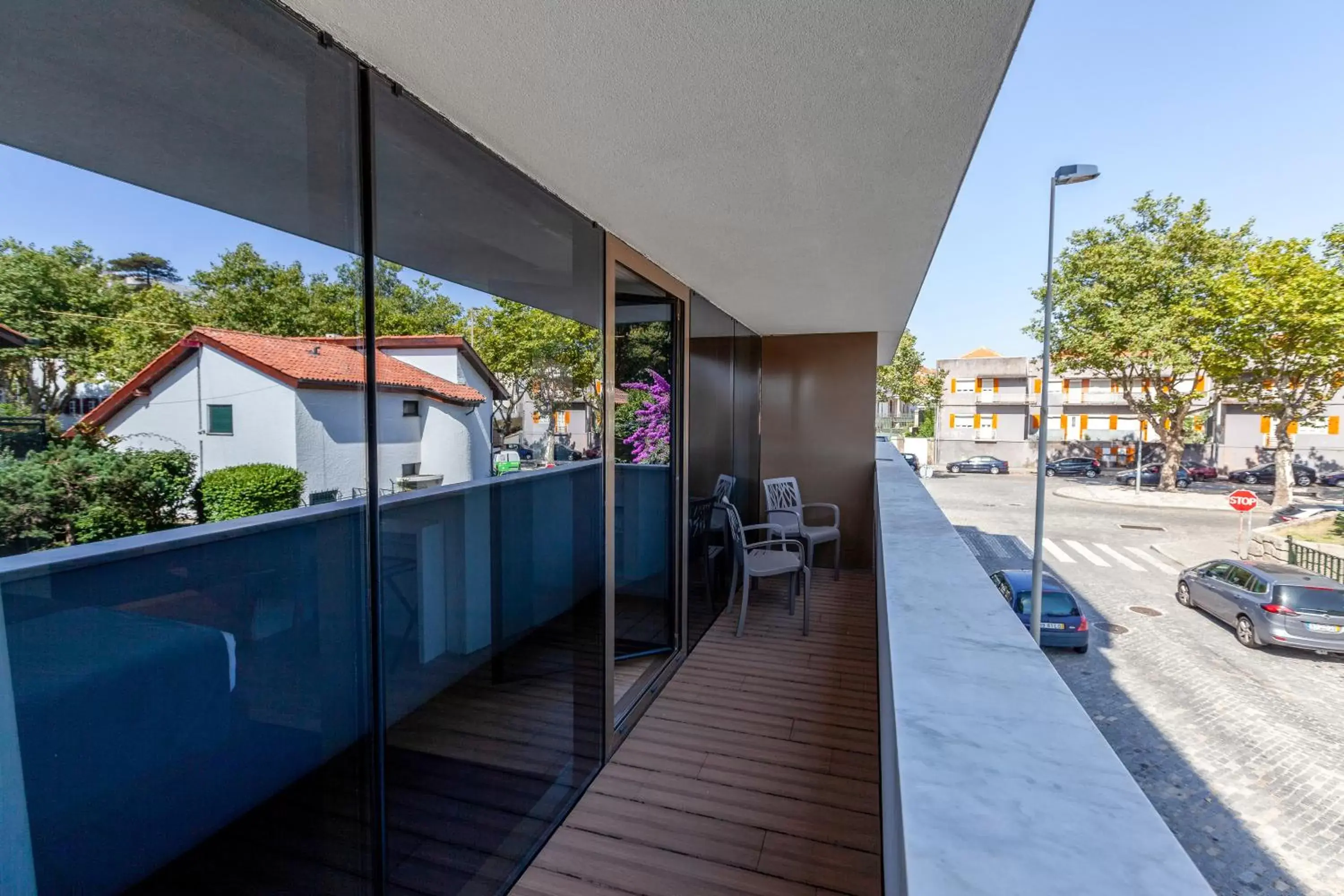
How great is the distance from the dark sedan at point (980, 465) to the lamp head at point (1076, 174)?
1985 cm

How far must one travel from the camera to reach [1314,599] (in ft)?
22.3

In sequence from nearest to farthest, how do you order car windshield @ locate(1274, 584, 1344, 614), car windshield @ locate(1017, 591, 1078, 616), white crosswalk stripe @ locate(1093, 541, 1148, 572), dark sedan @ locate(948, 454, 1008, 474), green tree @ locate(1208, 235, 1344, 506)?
car windshield @ locate(1274, 584, 1344, 614) < car windshield @ locate(1017, 591, 1078, 616) < white crosswalk stripe @ locate(1093, 541, 1148, 572) < green tree @ locate(1208, 235, 1344, 506) < dark sedan @ locate(948, 454, 1008, 474)

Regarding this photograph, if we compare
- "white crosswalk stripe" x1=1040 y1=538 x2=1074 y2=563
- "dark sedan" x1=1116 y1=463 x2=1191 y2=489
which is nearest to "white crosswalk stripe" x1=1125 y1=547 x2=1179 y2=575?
"white crosswalk stripe" x1=1040 y1=538 x2=1074 y2=563

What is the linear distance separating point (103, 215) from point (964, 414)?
97.2ft

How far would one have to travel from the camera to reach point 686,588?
3314 mm

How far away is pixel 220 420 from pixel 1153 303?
72.6 ft

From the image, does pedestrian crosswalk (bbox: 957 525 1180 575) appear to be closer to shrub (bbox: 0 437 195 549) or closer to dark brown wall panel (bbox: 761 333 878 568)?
dark brown wall panel (bbox: 761 333 878 568)

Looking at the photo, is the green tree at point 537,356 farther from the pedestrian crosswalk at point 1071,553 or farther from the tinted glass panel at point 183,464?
the pedestrian crosswalk at point 1071,553

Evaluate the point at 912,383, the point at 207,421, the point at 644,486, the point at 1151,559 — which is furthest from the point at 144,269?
the point at 912,383

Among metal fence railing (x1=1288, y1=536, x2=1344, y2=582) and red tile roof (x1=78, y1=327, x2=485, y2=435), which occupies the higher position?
red tile roof (x1=78, y1=327, x2=485, y2=435)

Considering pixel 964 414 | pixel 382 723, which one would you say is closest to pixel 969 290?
pixel 964 414

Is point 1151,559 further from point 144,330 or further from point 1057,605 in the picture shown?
point 144,330

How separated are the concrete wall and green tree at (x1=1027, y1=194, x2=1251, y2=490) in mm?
20580

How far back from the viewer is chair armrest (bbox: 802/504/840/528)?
466cm
